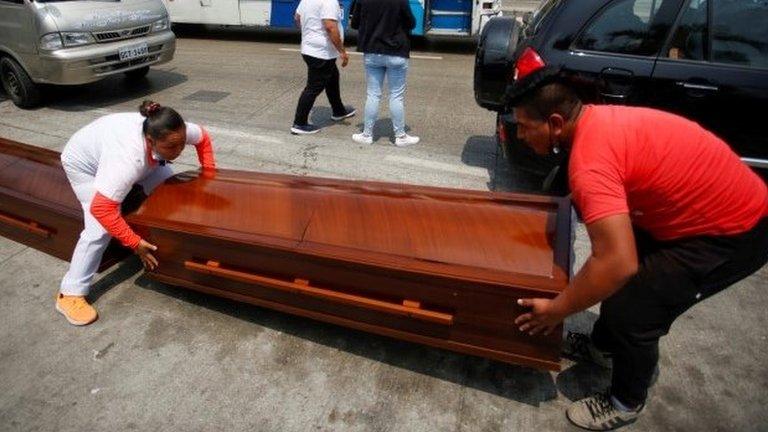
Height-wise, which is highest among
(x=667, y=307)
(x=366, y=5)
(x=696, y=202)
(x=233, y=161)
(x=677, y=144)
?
(x=366, y=5)

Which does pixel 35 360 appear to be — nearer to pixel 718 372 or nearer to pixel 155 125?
pixel 155 125

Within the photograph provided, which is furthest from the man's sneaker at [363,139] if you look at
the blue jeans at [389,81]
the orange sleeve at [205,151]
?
the orange sleeve at [205,151]

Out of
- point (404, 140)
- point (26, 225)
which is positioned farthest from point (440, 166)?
point (26, 225)

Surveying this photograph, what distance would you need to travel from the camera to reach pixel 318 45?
4797mm

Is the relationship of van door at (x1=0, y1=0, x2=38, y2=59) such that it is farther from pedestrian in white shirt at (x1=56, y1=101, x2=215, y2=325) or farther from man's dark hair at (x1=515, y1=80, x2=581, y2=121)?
man's dark hair at (x1=515, y1=80, x2=581, y2=121)

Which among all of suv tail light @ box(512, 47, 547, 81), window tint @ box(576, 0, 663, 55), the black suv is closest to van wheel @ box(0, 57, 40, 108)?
suv tail light @ box(512, 47, 547, 81)

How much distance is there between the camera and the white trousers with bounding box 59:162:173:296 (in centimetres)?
278

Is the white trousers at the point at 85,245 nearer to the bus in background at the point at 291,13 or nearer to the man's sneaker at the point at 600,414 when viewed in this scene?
the man's sneaker at the point at 600,414

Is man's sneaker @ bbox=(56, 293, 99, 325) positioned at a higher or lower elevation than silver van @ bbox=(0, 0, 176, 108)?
lower

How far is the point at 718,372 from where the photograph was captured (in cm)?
242

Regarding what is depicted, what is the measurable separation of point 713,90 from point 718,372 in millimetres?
1735

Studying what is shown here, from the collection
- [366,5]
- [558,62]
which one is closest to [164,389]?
[558,62]

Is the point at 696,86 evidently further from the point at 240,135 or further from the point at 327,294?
the point at 240,135

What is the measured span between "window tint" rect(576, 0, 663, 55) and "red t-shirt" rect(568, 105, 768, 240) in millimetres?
1803
